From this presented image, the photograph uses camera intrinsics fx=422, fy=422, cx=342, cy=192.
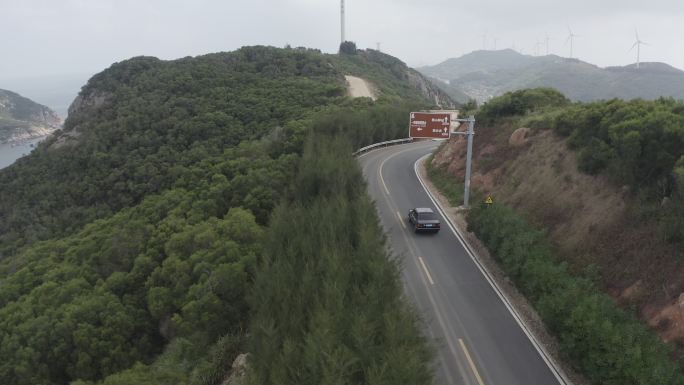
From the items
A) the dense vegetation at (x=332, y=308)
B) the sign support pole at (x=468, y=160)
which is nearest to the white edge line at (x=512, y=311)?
the sign support pole at (x=468, y=160)

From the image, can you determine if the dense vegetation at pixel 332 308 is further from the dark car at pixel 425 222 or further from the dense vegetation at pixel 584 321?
the dark car at pixel 425 222

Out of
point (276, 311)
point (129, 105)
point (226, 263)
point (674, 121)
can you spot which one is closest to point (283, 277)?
point (276, 311)

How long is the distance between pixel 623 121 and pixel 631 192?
4293 mm

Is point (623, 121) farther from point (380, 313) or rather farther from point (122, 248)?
point (122, 248)

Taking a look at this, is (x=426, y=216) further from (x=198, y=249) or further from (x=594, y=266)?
(x=198, y=249)

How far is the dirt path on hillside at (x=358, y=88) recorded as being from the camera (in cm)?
7909

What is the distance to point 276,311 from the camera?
1258cm

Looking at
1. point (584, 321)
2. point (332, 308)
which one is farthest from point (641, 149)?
point (332, 308)

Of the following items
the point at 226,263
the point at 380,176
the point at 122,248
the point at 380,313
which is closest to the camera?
the point at 380,313

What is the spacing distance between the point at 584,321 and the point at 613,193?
33.4ft

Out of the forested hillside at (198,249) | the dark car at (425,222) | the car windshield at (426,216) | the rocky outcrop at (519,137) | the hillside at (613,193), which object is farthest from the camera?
the rocky outcrop at (519,137)

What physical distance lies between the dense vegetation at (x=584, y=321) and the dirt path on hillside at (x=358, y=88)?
5949 centimetres

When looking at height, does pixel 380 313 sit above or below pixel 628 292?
above

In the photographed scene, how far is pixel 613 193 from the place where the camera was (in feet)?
67.5
